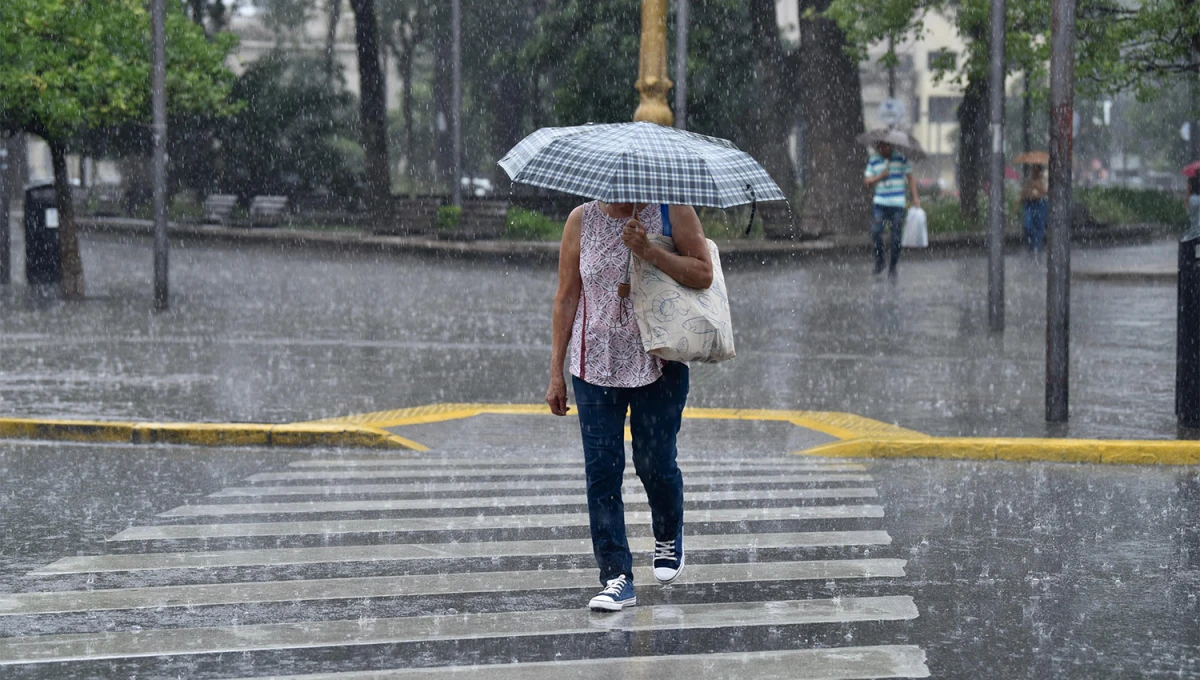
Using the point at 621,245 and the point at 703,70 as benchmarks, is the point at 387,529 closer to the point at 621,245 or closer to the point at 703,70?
the point at 621,245

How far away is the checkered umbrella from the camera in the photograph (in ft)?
18.9

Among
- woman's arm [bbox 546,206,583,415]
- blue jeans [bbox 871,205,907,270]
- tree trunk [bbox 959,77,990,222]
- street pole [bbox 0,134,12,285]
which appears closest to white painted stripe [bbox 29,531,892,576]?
woman's arm [bbox 546,206,583,415]

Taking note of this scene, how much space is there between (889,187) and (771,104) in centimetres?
1453

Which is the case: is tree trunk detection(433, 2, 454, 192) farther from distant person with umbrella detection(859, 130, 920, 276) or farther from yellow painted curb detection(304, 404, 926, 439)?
yellow painted curb detection(304, 404, 926, 439)

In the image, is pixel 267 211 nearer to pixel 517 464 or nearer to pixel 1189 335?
pixel 517 464

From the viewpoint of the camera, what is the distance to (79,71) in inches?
774

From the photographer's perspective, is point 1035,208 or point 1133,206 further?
point 1133,206

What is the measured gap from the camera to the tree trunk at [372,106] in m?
35.7

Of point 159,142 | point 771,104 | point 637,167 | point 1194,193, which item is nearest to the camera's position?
point 637,167

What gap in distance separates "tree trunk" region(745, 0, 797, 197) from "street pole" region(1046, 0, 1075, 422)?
2339 cm

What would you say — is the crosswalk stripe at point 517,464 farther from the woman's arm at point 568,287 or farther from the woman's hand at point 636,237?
the woman's hand at point 636,237

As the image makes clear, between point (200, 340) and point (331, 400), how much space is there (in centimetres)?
456

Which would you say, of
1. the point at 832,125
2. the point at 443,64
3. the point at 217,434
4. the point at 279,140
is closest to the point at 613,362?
the point at 217,434

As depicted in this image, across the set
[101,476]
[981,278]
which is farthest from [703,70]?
[101,476]
